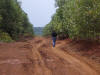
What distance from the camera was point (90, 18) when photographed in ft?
44.2

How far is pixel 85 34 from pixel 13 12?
802 inches

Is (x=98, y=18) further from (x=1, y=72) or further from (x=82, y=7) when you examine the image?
(x=1, y=72)

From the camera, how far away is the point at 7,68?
26.7 ft

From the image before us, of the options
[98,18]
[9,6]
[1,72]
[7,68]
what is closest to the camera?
[1,72]

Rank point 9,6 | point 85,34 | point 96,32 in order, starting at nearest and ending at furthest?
1. point 96,32
2. point 85,34
3. point 9,6

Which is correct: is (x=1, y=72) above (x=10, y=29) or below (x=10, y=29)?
above

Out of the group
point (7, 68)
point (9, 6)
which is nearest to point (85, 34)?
point (7, 68)

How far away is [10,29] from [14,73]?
2683 cm

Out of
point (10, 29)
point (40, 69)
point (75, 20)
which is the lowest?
point (10, 29)

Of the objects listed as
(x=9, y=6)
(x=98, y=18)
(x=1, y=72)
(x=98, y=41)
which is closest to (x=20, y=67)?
(x=1, y=72)

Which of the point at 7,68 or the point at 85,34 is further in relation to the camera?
the point at 85,34

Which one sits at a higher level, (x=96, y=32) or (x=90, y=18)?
(x=90, y=18)

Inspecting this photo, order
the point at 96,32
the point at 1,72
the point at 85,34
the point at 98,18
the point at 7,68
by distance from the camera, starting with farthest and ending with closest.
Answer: the point at 85,34
the point at 96,32
the point at 98,18
the point at 7,68
the point at 1,72

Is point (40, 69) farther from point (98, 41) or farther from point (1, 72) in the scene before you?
point (98, 41)
